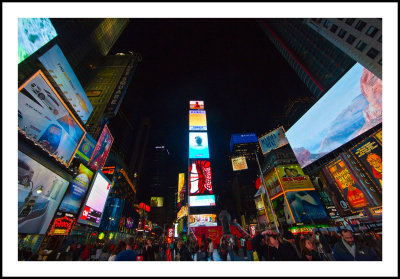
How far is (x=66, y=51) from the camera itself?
19734 millimetres

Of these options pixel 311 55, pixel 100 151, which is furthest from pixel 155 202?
pixel 311 55

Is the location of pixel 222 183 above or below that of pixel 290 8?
above

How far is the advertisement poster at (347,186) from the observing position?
62.8ft

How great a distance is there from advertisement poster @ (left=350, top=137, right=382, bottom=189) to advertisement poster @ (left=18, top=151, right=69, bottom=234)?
32.5 metres

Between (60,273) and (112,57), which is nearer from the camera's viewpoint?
(60,273)

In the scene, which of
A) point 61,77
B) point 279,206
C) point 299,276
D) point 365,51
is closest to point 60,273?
point 299,276

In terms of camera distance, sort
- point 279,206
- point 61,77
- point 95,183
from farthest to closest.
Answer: point 279,206
point 95,183
point 61,77

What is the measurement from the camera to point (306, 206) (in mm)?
26438

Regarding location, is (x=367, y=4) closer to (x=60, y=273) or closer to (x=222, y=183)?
(x=60, y=273)

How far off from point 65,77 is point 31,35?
4.04 metres

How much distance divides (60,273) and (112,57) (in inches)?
1534

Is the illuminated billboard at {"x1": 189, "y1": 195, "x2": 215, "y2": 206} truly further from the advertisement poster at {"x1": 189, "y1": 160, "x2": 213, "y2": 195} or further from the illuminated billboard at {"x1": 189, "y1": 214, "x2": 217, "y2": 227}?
the illuminated billboard at {"x1": 189, "y1": 214, "x2": 217, "y2": 227}

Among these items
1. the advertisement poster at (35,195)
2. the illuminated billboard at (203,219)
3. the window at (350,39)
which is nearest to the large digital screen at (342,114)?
the window at (350,39)

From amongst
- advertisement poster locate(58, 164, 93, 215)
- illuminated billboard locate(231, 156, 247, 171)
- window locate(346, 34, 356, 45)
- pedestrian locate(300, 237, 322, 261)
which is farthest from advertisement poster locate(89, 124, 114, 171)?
window locate(346, 34, 356, 45)
